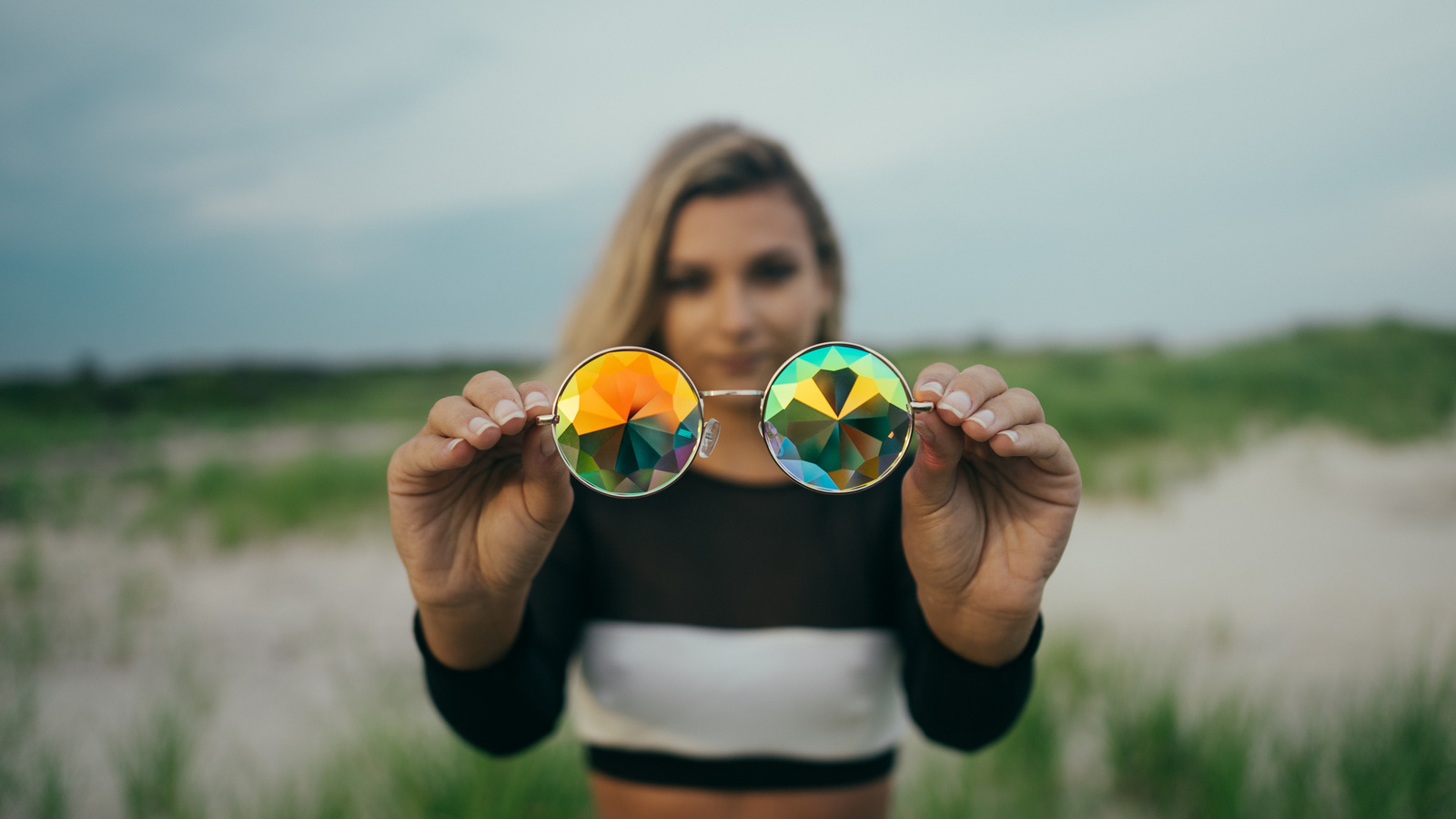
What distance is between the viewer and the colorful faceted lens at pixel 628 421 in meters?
1.50

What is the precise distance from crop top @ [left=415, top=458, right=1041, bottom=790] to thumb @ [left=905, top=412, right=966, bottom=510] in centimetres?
63

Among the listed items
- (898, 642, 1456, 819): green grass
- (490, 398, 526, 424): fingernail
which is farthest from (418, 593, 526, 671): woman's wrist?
(898, 642, 1456, 819): green grass

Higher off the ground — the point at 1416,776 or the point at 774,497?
the point at 774,497

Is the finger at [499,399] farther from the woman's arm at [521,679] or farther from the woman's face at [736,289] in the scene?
the woman's face at [736,289]

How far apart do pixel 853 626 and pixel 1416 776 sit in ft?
12.0

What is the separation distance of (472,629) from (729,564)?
832 mm

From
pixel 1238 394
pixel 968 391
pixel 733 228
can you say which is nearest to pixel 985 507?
pixel 968 391

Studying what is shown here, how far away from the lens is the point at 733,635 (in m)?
2.14

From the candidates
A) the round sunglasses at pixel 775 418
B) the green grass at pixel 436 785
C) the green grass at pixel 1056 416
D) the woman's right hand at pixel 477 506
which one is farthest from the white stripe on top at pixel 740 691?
the green grass at pixel 1056 416

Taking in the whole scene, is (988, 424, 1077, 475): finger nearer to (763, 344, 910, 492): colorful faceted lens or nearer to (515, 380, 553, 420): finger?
(763, 344, 910, 492): colorful faceted lens

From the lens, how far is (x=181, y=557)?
793 centimetres

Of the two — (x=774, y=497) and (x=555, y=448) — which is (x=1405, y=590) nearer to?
(x=774, y=497)

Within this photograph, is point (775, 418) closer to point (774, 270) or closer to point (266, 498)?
point (774, 270)

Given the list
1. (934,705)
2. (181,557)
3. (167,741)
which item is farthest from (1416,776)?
(181,557)
